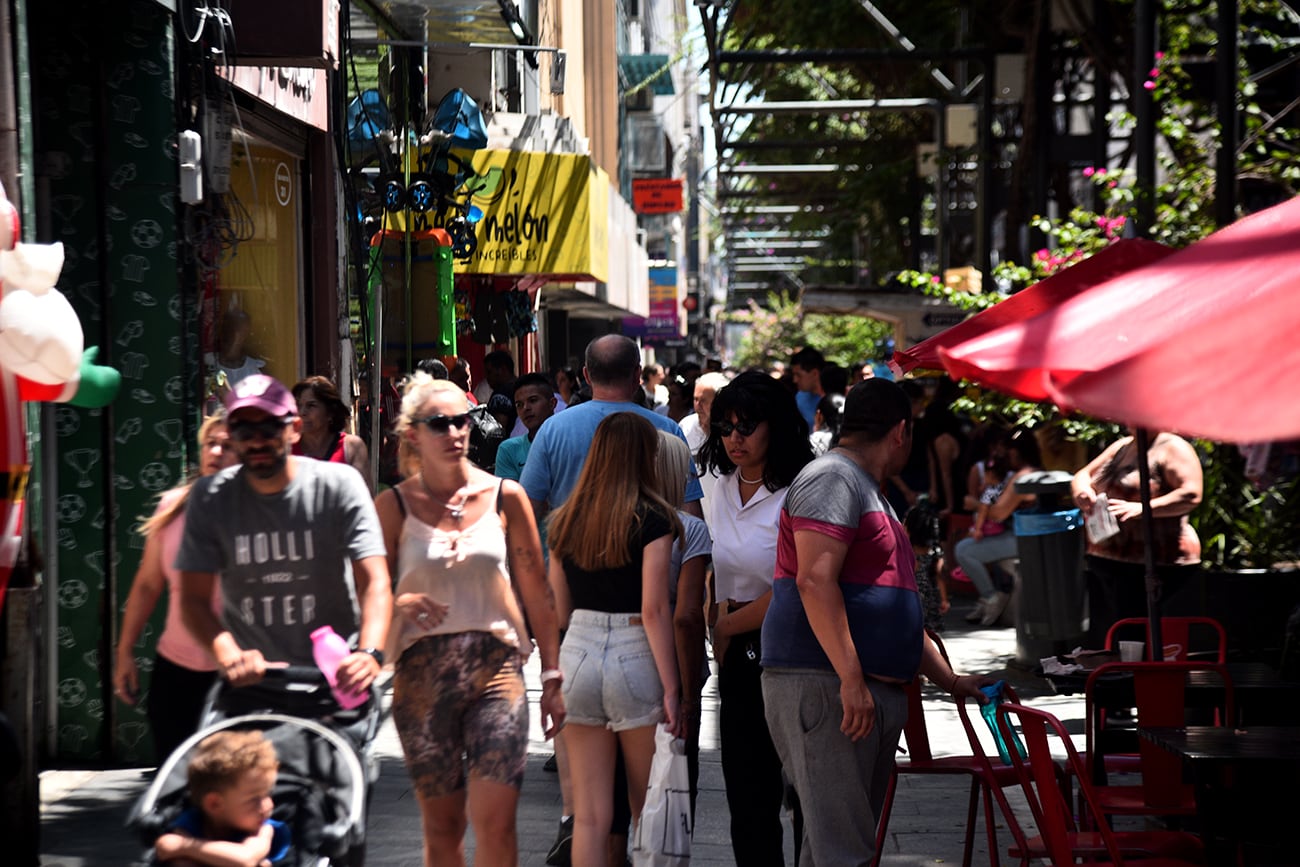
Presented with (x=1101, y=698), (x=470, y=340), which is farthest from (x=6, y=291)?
(x=470, y=340)

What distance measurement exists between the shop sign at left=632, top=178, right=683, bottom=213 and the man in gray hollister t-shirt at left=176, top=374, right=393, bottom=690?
36.4m

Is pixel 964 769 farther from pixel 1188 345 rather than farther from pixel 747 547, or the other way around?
pixel 1188 345

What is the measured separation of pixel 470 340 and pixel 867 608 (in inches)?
643

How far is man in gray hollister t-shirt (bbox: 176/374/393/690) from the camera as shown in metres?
4.69

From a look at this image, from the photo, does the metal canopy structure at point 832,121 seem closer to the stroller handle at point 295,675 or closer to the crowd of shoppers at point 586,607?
the crowd of shoppers at point 586,607

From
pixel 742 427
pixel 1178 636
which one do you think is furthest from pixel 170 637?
pixel 1178 636

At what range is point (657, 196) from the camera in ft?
136

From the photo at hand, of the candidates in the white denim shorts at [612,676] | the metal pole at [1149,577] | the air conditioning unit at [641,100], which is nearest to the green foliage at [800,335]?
the air conditioning unit at [641,100]

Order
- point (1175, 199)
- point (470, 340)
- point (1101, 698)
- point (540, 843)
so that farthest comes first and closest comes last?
point (470, 340) → point (1175, 199) → point (540, 843) → point (1101, 698)

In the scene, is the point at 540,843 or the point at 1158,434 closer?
the point at 540,843

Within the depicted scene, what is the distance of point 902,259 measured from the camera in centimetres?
3862

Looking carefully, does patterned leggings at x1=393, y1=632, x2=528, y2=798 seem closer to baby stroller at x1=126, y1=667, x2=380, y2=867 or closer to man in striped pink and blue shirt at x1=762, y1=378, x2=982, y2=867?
baby stroller at x1=126, y1=667, x2=380, y2=867

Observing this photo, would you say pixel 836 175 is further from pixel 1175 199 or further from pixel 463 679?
pixel 463 679

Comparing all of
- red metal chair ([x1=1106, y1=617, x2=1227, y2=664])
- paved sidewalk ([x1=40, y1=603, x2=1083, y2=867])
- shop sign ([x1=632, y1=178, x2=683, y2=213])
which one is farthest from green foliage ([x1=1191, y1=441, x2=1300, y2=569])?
shop sign ([x1=632, y1=178, x2=683, y2=213])
